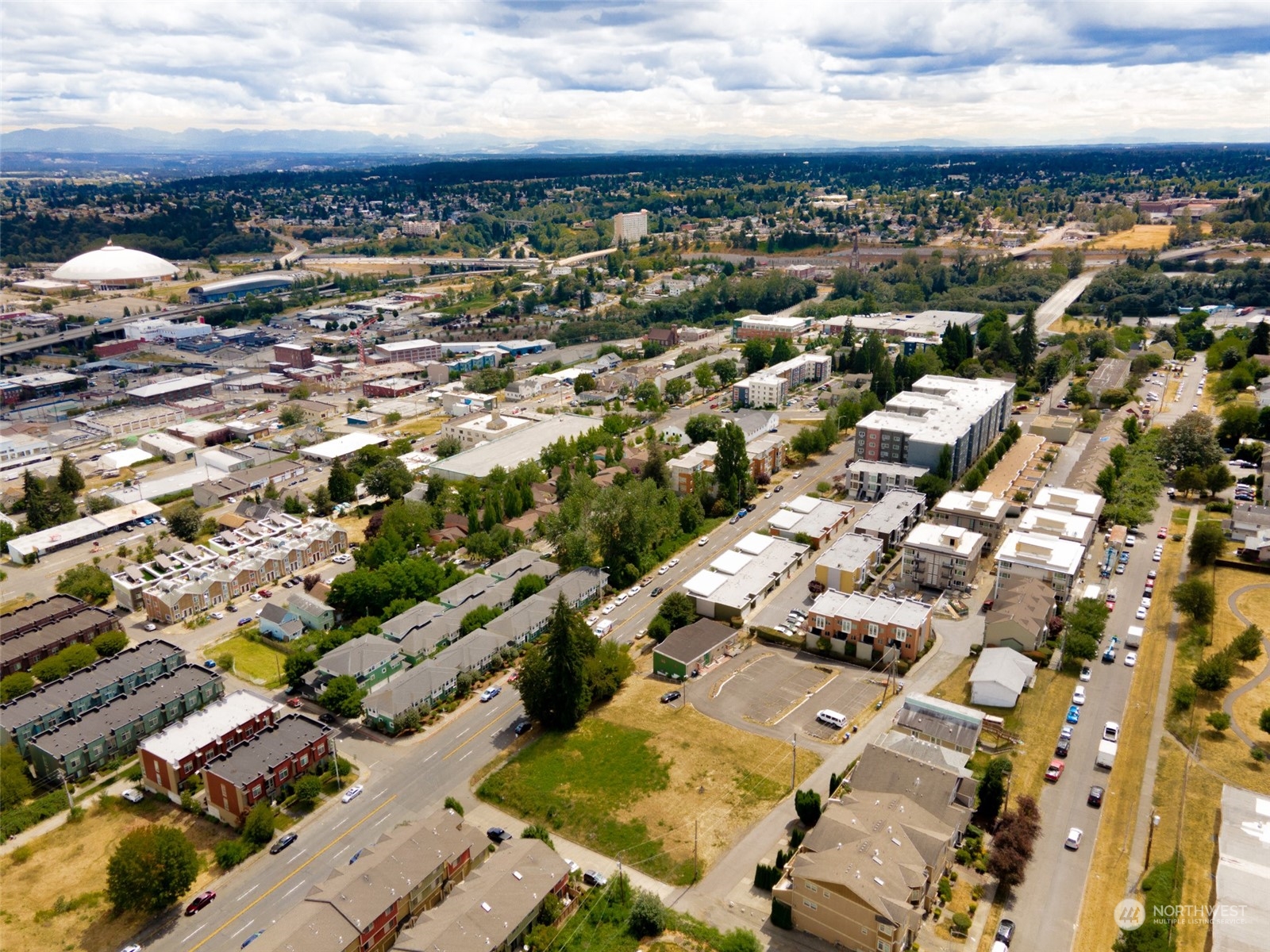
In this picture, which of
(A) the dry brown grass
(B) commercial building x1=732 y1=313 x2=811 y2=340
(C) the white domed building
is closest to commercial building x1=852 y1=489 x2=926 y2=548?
(B) commercial building x1=732 y1=313 x2=811 y2=340

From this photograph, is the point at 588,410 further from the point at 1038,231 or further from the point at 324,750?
the point at 1038,231

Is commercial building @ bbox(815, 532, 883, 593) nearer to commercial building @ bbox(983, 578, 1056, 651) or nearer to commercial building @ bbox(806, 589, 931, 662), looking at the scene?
commercial building @ bbox(806, 589, 931, 662)

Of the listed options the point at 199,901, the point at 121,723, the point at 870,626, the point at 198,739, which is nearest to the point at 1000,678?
the point at 870,626

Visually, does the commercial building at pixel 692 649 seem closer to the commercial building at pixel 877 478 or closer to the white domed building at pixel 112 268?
the commercial building at pixel 877 478

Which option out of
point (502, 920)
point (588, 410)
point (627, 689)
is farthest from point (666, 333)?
point (502, 920)

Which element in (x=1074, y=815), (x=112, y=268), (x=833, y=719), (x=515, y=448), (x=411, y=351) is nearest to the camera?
(x=1074, y=815)

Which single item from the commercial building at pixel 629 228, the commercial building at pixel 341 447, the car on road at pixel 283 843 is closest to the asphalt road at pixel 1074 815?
the car on road at pixel 283 843

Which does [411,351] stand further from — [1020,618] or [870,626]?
[1020,618]
